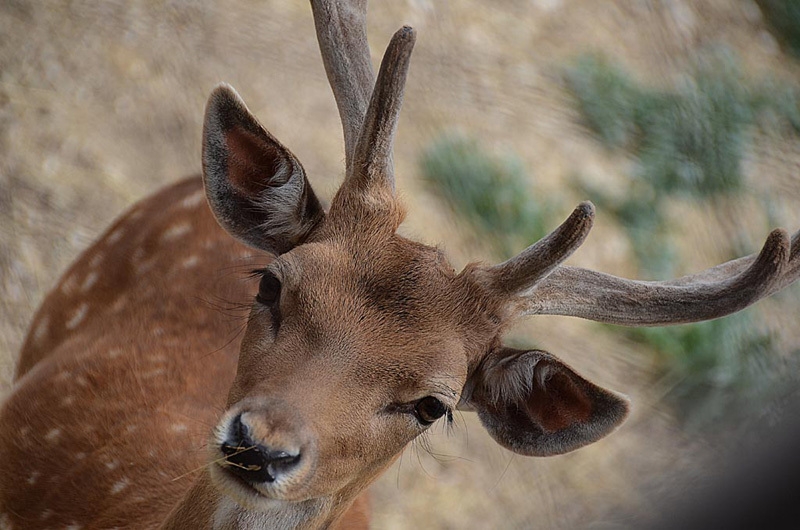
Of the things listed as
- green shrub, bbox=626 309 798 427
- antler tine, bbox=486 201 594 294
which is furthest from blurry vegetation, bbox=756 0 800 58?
antler tine, bbox=486 201 594 294

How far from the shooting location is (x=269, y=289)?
7.43 ft

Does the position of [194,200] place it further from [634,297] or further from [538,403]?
[634,297]

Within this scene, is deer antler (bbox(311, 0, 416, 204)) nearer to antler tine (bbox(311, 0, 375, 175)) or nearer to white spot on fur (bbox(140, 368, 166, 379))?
antler tine (bbox(311, 0, 375, 175))

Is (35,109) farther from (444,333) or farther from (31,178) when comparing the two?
(444,333)

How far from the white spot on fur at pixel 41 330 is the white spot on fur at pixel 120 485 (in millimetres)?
913

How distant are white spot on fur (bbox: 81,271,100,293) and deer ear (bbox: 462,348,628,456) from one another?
1.65m

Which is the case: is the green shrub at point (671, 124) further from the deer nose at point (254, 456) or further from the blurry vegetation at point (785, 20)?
the deer nose at point (254, 456)

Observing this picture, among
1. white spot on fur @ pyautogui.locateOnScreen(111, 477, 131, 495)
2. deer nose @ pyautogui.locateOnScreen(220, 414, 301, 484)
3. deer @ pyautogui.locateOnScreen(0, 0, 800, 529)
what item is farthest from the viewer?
white spot on fur @ pyautogui.locateOnScreen(111, 477, 131, 495)

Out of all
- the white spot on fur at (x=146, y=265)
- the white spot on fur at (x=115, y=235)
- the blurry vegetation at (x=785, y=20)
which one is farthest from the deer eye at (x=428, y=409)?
the blurry vegetation at (x=785, y=20)

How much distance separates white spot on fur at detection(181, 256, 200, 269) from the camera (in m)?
3.38

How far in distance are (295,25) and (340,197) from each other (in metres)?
2.94

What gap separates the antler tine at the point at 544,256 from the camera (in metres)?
2.10

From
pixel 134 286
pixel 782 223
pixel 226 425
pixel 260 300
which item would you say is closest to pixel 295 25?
pixel 134 286

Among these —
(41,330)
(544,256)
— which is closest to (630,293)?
(544,256)
